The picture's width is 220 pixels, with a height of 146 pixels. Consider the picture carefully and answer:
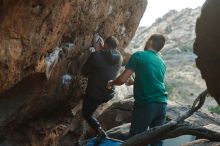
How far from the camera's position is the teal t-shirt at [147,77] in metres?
7.04

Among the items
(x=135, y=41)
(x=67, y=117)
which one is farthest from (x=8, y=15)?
(x=135, y=41)

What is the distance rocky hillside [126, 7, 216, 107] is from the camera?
46.1 meters

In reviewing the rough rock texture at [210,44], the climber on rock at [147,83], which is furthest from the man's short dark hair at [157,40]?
the rough rock texture at [210,44]

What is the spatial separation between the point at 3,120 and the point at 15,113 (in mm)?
295

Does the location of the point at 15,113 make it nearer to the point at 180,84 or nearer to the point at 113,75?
the point at 113,75

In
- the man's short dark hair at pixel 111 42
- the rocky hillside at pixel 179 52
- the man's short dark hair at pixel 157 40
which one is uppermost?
the man's short dark hair at pixel 157 40

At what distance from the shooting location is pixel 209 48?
4852mm

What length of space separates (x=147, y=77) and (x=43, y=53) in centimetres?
209

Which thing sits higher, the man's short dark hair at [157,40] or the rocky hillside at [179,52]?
the man's short dark hair at [157,40]

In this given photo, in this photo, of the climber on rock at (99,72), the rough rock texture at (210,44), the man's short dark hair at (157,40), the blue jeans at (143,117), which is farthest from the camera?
the climber on rock at (99,72)

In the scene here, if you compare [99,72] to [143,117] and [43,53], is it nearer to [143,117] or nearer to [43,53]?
[43,53]

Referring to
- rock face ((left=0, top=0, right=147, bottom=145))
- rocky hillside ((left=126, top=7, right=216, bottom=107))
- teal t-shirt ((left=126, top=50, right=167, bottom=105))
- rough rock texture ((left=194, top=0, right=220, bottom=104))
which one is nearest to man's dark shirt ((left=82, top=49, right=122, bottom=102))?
rock face ((left=0, top=0, right=147, bottom=145))

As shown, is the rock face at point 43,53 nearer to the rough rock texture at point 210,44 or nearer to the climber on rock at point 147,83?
the climber on rock at point 147,83

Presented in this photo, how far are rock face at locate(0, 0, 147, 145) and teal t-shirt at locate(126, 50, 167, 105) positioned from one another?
5.79 feet
